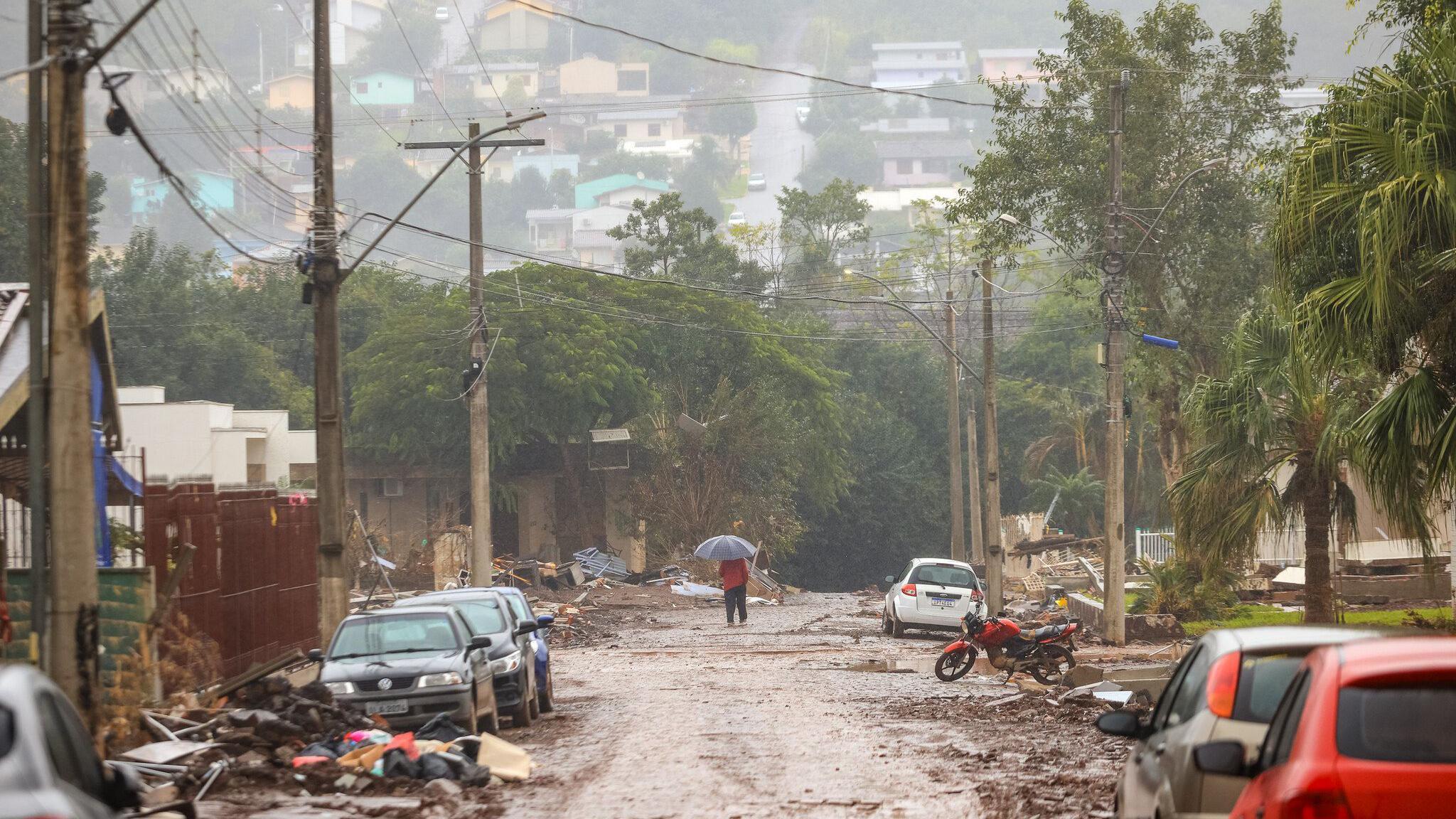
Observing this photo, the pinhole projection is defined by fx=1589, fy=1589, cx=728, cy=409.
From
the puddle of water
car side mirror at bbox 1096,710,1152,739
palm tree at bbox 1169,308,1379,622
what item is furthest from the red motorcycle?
car side mirror at bbox 1096,710,1152,739

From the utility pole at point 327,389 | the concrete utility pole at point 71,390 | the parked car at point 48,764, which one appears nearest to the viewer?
the parked car at point 48,764

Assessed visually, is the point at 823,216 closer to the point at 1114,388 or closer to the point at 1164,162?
the point at 1164,162

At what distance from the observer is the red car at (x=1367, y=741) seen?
17.5ft

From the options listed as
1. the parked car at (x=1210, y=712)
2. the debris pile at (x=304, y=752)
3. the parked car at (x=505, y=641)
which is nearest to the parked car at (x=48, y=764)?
the parked car at (x=1210, y=712)

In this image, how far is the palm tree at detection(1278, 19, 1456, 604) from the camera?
13.7 metres

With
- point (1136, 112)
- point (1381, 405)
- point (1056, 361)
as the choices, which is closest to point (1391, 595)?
point (1136, 112)

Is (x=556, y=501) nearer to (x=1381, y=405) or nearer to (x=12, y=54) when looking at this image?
(x=1381, y=405)

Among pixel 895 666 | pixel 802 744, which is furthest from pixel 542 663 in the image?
pixel 895 666

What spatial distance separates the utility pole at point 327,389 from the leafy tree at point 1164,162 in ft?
68.2

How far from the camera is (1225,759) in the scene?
20.3 feet

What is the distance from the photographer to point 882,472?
65438mm

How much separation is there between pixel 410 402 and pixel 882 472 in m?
23.0

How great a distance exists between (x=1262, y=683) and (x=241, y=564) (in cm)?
1476

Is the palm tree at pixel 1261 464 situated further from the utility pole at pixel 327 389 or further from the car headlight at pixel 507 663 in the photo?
the utility pole at pixel 327 389
